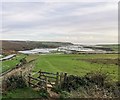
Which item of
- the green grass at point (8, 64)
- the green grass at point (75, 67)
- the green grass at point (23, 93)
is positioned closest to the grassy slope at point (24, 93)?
the green grass at point (23, 93)

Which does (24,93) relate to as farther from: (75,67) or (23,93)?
(75,67)

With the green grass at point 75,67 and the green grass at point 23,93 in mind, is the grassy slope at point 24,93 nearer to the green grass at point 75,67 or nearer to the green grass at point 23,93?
the green grass at point 23,93

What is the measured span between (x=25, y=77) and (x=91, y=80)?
4.66 meters

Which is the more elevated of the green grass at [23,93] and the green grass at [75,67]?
the green grass at [75,67]

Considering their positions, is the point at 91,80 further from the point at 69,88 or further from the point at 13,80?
the point at 13,80

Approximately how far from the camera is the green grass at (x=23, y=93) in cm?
1864

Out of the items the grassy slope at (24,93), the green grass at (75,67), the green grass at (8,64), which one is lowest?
the grassy slope at (24,93)

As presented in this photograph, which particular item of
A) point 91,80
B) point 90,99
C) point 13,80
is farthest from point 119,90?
point 13,80

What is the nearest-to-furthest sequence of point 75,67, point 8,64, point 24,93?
point 24,93 → point 75,67 → point 8,64

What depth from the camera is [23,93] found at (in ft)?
63.5

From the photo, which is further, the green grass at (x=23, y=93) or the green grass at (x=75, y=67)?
the green grass at (x=75, y=67)

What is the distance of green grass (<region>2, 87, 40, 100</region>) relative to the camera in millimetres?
18641

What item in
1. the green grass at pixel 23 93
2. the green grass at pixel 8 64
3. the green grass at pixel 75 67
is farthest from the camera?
the green grass at pixel 8 64

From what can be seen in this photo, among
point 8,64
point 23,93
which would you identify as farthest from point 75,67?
point 23,93
